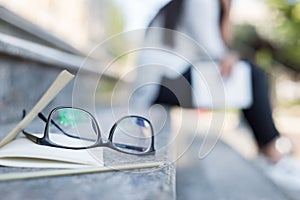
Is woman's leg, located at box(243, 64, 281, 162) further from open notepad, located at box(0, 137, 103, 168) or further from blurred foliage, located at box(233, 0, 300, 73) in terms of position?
blurred foliage, located at box(233, 0, 300, 73)

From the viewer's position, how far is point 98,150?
496mm

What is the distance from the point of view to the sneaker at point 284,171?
53.3 inches

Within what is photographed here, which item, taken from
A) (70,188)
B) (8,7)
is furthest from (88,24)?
(70,188)

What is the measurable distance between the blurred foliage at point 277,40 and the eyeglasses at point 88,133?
626 centimetres

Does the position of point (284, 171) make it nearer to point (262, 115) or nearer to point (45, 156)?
point (262, 115)

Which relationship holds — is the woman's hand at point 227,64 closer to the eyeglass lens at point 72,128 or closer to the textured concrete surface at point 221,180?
the textured concrete surface at point 221,180

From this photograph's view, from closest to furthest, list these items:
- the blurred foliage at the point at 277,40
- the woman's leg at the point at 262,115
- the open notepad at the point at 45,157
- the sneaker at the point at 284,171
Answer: the open notepad at the point at 45,157 < the sneaker at the point at 284,171 < the woman's leg at the point at 262,115 < the blurred foliage at the point at 277,40

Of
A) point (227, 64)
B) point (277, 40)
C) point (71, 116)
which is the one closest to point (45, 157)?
point (71, 116)

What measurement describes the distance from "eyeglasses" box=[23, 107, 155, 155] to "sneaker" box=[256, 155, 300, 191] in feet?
2.81

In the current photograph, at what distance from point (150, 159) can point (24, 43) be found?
0.77m

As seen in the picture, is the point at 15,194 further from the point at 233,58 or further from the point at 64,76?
the point at 233,58

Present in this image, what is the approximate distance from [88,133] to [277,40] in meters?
7.04

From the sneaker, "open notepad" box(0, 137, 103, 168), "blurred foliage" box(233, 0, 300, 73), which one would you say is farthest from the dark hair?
"blurred foliage" box(233, 0, 300, 73)

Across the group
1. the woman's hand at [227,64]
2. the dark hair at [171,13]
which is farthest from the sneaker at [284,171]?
the dark hair at [171,13]
